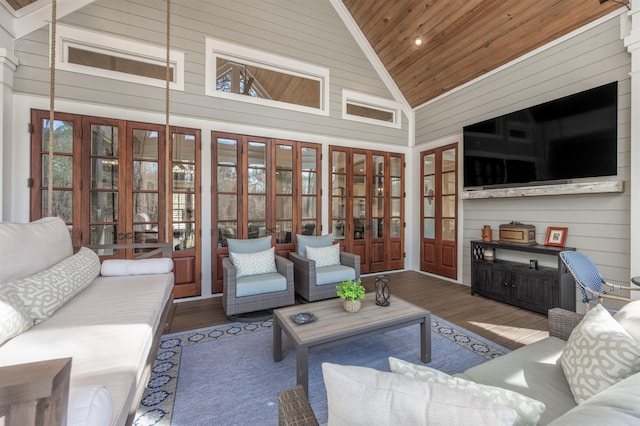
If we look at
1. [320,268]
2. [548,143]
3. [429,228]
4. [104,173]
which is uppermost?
[548,143]

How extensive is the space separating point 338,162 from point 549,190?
10.1 ft

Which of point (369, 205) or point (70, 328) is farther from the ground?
point (369, 205)

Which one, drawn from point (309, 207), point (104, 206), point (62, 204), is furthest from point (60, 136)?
point (309, 207)

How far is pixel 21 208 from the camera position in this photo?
311cm

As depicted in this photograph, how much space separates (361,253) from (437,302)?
5.66 feet

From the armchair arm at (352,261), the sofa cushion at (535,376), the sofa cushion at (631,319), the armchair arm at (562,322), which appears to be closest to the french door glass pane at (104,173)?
the armchair arm at (352,261)

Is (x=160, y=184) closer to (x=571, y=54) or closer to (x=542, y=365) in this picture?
(x=542, y=365)

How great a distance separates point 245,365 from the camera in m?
2.23

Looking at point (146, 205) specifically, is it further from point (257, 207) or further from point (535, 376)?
point (535, 376)

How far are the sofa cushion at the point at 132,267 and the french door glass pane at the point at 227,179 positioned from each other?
1466mm

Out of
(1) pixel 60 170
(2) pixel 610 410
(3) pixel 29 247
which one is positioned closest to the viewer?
(2) pixel 610 410

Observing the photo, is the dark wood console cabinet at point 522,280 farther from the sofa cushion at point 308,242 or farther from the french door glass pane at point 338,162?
the french door glass pane at point 338,162

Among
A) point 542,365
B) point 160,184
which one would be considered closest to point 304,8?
point 160,184

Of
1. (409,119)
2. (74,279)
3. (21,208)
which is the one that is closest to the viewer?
(74,279)
